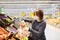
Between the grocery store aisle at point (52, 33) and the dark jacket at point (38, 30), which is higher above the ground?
the dark jacket at point (38, 30)

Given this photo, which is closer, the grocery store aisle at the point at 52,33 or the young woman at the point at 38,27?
the young woman at the point at 38,27

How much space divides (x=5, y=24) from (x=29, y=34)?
1.26 feet

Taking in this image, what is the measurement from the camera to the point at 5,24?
234 cm

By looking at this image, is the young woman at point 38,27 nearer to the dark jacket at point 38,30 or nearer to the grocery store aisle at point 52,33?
the dark jacket at point 38,30

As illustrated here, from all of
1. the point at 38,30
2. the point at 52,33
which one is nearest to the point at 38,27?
the point at 38,30

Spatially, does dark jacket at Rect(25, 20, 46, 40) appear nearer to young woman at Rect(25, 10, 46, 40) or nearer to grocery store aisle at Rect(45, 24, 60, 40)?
young woman at Rect(25, 10, 46, 40)

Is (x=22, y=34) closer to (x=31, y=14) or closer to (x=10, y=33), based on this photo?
(x=10, y=33)

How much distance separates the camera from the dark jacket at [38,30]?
89.1 inches

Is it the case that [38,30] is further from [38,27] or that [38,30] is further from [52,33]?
[52,33]

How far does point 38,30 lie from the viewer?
7.51 ft

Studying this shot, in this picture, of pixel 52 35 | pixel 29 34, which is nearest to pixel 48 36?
pixel 52 35

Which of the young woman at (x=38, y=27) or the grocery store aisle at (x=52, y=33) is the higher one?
the young woman at (x=38, y=27)

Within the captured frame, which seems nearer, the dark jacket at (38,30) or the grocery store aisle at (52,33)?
the dark jacket at (38,30)

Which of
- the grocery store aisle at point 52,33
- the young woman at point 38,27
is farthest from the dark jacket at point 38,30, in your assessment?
the grocery store aisle at point 52,33
